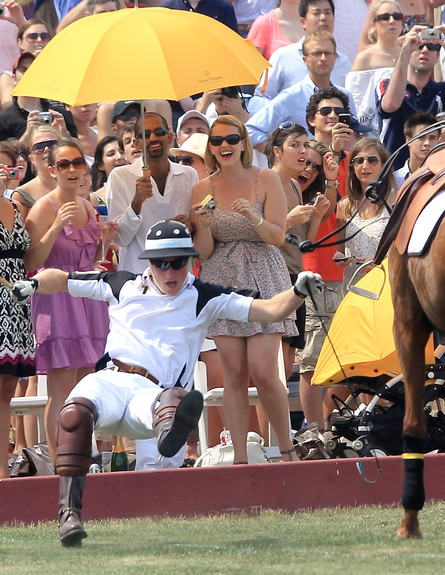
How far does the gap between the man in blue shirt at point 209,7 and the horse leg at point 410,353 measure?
744cm

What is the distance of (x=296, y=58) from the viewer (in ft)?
43.3

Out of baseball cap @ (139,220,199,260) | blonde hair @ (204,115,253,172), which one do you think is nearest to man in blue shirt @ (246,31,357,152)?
blonde hair @ (204,115,253,172)

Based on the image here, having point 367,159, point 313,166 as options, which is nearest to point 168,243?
point 313,166

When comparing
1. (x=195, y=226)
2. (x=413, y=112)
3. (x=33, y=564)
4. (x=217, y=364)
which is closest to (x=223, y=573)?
(x=33, y=564)

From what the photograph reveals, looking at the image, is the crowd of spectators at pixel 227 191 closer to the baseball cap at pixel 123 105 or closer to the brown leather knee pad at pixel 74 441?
the baseball cap at pixel 123 105

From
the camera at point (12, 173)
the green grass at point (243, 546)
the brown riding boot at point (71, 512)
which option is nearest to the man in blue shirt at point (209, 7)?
the camera at point (12, 173)

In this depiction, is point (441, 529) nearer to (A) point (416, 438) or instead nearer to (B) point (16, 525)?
(A) point (416, 438)

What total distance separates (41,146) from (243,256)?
1.97m

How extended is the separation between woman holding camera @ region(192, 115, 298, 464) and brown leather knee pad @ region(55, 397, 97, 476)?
7.15 ft

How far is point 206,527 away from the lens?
288 inches

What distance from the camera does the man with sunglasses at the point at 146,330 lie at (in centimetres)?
662

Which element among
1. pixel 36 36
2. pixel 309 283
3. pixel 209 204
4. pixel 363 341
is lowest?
pixel 363 341

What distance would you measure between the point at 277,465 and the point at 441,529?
140 cm

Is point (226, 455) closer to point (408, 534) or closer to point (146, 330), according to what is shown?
point (146, 330)
